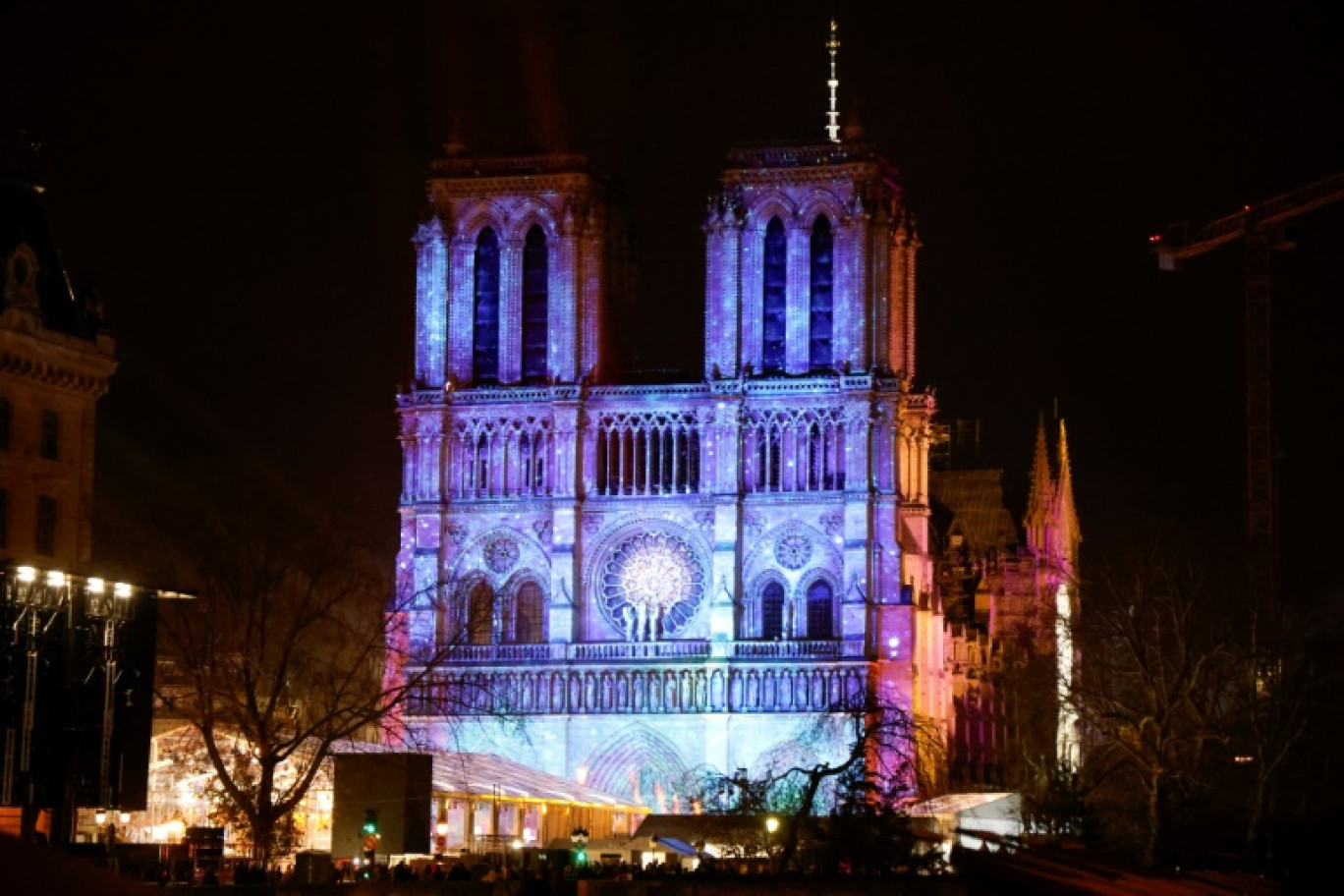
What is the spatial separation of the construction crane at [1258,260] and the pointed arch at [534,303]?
1230 inches

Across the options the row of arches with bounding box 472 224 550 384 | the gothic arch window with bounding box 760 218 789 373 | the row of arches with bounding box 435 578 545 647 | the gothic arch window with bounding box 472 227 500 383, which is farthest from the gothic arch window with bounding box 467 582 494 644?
the gothic arch window with bounding box 760 218 789 373

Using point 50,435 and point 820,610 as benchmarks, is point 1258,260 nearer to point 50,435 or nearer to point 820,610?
point 820,610

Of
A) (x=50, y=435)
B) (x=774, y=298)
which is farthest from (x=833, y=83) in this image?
(x=50, y=435)

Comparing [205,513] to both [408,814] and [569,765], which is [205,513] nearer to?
[569,765]

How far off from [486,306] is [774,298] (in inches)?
437

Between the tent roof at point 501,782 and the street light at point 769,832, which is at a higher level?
the tent roof at point 501,782

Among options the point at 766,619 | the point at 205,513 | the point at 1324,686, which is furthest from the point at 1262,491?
the point at 205,513

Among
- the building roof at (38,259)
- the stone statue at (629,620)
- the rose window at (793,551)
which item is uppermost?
the building roof at (38,259)

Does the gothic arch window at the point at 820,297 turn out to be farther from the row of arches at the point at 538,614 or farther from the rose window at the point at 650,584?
the rose window at the point at 650,584

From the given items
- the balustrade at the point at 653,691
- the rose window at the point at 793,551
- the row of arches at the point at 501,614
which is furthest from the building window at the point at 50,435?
the rose window at the point at 793,551

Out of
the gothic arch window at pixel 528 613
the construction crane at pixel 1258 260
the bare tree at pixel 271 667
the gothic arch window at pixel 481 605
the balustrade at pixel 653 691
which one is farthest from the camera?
the construction crane at pixel 1258 260

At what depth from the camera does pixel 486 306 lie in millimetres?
117000

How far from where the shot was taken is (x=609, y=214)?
118 m

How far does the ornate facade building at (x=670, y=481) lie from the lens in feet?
367
